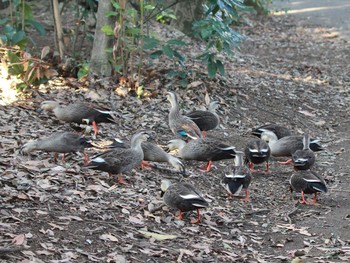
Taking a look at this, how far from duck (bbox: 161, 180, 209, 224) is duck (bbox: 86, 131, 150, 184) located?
0.73 meters

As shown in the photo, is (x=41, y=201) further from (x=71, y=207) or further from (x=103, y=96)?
(x=103, y=96)

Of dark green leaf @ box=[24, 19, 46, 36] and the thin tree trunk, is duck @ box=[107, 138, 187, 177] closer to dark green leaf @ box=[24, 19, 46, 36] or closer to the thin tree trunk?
dark green leaf @ box=[24, 19, 46, 36]

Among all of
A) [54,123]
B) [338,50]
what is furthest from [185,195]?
[338,50]

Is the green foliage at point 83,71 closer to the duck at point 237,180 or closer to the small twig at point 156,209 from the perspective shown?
the duck at point 237,180

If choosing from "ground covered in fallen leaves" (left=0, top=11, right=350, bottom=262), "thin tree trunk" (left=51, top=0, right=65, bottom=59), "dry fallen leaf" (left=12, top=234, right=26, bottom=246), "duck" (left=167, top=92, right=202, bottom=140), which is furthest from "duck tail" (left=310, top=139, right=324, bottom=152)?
"dry fallen leaf" (left=12, top=234, right=26, bottom=246)

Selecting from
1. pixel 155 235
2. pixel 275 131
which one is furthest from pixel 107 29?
pixel 155 235

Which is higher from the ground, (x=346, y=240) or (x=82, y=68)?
(x=82, y=68)

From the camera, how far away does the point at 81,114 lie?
9703mm

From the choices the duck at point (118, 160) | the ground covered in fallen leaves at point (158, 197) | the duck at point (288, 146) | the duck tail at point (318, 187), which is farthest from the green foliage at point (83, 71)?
the duck tail at point (318, 187)

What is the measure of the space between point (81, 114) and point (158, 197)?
2304 millimetres

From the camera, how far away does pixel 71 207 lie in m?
6.93

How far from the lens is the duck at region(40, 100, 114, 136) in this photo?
9695 mm

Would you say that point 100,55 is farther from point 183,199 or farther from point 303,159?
point 183,199

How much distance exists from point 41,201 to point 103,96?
4.78 meters
